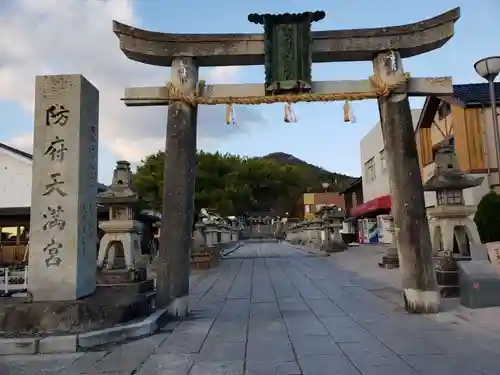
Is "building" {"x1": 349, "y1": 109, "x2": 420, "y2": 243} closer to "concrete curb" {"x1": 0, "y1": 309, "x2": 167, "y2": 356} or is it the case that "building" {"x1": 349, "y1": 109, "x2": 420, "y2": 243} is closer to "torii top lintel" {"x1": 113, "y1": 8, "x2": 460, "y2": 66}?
"torii top lintel" {"x1": 113, "y1": 8, "x2": 460, "y2": 66}

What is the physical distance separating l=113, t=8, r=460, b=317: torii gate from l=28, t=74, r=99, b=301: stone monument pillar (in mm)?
1473

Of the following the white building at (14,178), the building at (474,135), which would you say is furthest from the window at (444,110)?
the white building at (14,178)

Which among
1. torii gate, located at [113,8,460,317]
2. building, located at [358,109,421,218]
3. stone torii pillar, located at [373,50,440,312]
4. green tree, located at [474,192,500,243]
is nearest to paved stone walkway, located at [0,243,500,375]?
stone torii pillar, located at [373,50,440,312]

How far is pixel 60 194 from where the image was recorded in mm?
6586

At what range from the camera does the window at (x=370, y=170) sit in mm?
36953

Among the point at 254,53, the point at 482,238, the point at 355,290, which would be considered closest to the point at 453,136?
the point at 482,238

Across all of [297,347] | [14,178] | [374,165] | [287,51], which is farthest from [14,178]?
[374,165]

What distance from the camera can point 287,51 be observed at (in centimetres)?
820

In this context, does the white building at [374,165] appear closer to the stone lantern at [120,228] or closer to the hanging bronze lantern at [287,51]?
the stone lantern at [120,228]

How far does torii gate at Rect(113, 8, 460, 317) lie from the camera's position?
795cm

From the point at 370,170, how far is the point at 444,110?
15055 mm

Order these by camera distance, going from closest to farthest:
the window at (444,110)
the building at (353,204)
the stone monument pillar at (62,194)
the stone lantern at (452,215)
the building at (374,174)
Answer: the stone monument pillar at (62,194) → the stone lantern at (452,215) → the window at (444,110) → the building at (374,174) → the building at (353,204)

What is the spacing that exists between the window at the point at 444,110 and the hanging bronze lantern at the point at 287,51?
55.4 feet

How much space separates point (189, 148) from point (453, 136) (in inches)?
702
